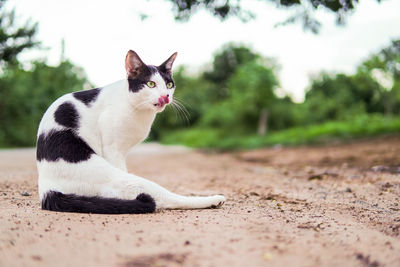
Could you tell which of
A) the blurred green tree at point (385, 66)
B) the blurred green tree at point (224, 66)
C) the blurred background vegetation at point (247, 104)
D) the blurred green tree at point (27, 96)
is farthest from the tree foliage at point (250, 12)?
the blurred green tree at point (224, 66)

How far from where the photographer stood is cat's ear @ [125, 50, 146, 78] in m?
2.88

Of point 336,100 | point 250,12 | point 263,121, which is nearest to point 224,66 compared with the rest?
point 336,100

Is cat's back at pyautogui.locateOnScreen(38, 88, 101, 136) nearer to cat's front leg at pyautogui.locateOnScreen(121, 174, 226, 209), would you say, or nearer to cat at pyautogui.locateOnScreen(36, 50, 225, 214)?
cat at pyautogui.locateOnScreen(36, 50, 225, 214)

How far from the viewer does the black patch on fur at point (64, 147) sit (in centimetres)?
262

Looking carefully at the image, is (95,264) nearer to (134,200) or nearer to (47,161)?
(134,200)

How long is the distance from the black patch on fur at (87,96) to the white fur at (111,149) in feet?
0.10

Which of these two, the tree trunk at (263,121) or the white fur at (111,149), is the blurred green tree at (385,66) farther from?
the white fur at (111,149)

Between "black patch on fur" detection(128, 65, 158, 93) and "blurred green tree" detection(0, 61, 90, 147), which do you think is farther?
"blurred green tree" detection(0, 61, 90, 147)

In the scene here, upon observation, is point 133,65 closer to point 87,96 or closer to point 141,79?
point 141,79

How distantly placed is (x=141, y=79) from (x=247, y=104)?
15238 mm

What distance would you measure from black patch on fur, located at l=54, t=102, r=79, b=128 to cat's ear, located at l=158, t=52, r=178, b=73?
2.60 ft

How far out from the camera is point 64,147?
2.64 meters

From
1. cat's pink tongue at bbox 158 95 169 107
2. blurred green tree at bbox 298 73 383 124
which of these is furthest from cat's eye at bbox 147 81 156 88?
blurred green tree at bbox 298 73 383 124

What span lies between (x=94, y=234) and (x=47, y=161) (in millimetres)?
871
